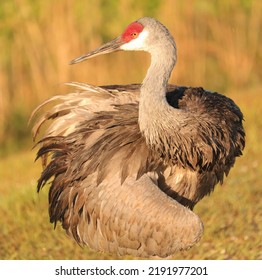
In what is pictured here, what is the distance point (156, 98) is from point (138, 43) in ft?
1.72

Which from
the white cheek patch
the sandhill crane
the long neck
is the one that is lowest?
the sandhill crane

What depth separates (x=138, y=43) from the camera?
22.0 ft

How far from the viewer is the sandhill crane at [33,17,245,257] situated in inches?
253

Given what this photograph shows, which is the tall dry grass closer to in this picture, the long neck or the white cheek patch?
the white cheek patch

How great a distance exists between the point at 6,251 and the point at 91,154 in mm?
2322

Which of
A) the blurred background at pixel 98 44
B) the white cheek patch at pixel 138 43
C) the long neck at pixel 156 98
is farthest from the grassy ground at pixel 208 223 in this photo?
the blurred background at pixel 98 44

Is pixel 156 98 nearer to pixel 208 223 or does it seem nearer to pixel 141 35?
→ pixel 141 35

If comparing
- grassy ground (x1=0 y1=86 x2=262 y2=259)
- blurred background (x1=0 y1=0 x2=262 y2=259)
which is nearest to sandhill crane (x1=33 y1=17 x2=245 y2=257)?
grassy ground (x1=0 y1=86 x2=262 y2=259)

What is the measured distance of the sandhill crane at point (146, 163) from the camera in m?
6.42

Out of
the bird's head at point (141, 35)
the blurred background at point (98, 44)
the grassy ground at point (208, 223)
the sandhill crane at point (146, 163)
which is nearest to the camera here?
the sandhill crane at point (146, 163)

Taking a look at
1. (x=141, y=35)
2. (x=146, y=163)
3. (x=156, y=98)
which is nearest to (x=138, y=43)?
(x=141, y=35)

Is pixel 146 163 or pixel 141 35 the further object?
pixel 141 35

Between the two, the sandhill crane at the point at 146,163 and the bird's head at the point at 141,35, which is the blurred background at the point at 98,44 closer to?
the sandhill crane at the point at 146,163
